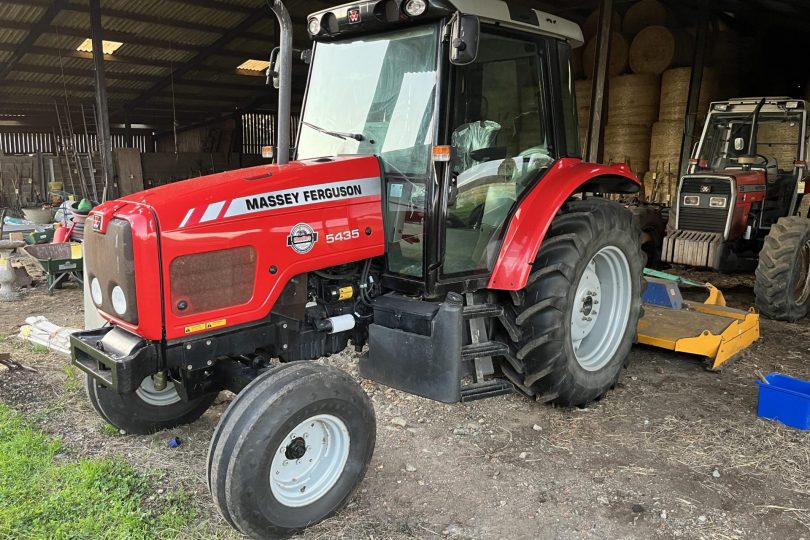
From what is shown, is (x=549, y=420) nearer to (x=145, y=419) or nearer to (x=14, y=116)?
(x=145, y=419)

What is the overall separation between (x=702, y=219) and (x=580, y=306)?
330cm

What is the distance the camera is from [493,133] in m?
3.03

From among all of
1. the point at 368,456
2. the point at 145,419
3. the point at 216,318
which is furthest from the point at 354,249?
the point at 145,419

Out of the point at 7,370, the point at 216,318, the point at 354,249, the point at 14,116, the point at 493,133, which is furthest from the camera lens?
the point at 14,116

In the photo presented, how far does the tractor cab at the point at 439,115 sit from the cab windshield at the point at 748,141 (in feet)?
13.0

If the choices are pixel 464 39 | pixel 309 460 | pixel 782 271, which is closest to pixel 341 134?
pixel 464 39

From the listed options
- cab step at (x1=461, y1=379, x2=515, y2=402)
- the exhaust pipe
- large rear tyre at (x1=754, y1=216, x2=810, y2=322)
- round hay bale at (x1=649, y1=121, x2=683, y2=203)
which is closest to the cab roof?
the exhaust pipe

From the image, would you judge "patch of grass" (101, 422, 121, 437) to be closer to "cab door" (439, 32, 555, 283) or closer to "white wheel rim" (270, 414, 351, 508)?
"white wheel rim" (270, 414, 351, 508)

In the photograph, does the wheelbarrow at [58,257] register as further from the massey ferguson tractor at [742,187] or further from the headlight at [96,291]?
the massey ferguson tractor at [742,187]

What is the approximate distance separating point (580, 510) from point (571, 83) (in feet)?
7.14

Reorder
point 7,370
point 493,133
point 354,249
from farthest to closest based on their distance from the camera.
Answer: point 7,370, point 493,133, point 354,249

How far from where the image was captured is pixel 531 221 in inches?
120

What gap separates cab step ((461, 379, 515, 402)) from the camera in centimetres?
289

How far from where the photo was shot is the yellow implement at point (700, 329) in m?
3.84
